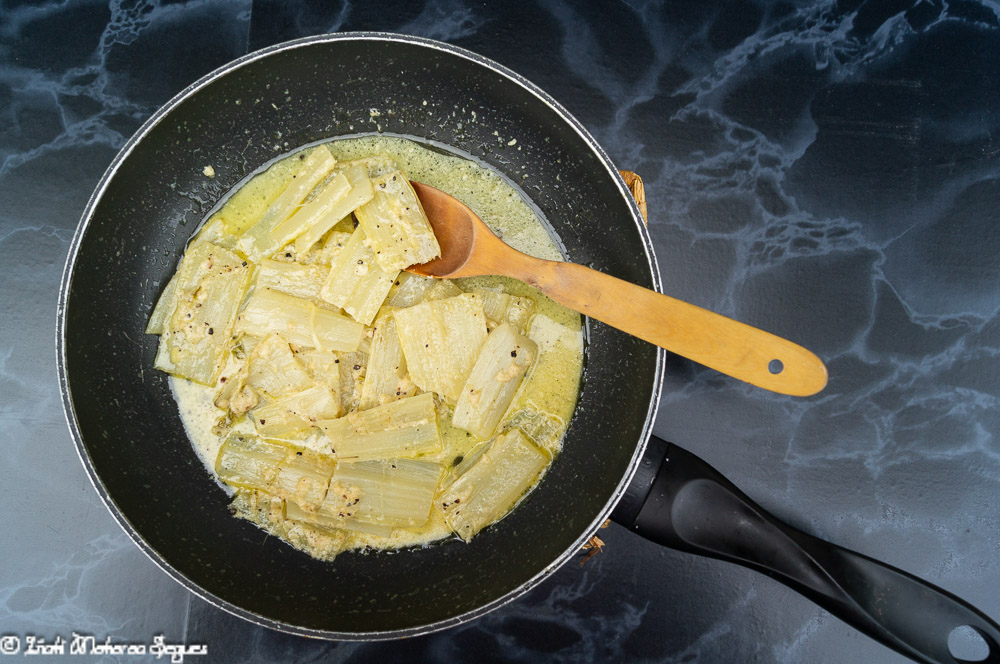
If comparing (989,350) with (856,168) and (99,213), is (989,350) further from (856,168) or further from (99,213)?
(99,213)

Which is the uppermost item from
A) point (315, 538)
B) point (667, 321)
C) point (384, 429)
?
point (667, 321)

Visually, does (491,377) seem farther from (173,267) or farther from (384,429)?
(173,267)

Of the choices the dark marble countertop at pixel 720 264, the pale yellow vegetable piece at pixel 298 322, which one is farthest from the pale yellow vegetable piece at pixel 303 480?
the dark marble countertop at pixel 720 264

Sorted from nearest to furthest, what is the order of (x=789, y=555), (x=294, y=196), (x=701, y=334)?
(x=701, y=334) → (x=789, y=555) → (x=294, y=196)

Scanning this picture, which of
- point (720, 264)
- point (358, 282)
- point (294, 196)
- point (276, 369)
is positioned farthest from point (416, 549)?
point (720, 264)

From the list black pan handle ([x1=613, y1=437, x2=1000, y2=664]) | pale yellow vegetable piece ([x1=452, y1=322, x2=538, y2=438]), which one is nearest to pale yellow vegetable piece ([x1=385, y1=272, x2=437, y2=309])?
pale yellow vegetable piece ([x1=452, y1=322, x2=538, y2=438])

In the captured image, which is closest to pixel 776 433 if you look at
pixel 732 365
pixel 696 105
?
pixel 732 365

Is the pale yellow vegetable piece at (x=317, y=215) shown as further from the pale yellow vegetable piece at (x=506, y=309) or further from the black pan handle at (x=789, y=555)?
the black pan handle at (x=789, y=555)
